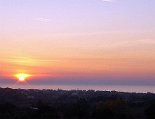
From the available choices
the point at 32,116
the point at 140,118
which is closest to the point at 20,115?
the point at 32,116

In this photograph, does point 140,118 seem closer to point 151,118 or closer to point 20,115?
point 151,118

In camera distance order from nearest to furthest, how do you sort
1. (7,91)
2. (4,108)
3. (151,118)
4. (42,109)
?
1. (151,118)
2. (42,109)
3. (4,108)
4. (7,91)

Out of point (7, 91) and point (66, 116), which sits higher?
point (7, 91)

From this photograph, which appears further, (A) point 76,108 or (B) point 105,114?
(A) point 76,108

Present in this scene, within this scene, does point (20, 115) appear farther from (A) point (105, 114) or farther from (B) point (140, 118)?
(B) point (140, 118)

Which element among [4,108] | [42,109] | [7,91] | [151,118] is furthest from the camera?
[7,91]

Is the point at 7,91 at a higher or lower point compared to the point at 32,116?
higher

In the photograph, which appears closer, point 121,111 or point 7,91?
point 121,111

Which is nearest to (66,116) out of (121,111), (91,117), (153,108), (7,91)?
(91,117)

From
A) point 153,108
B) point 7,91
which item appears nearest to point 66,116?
point 153,108
